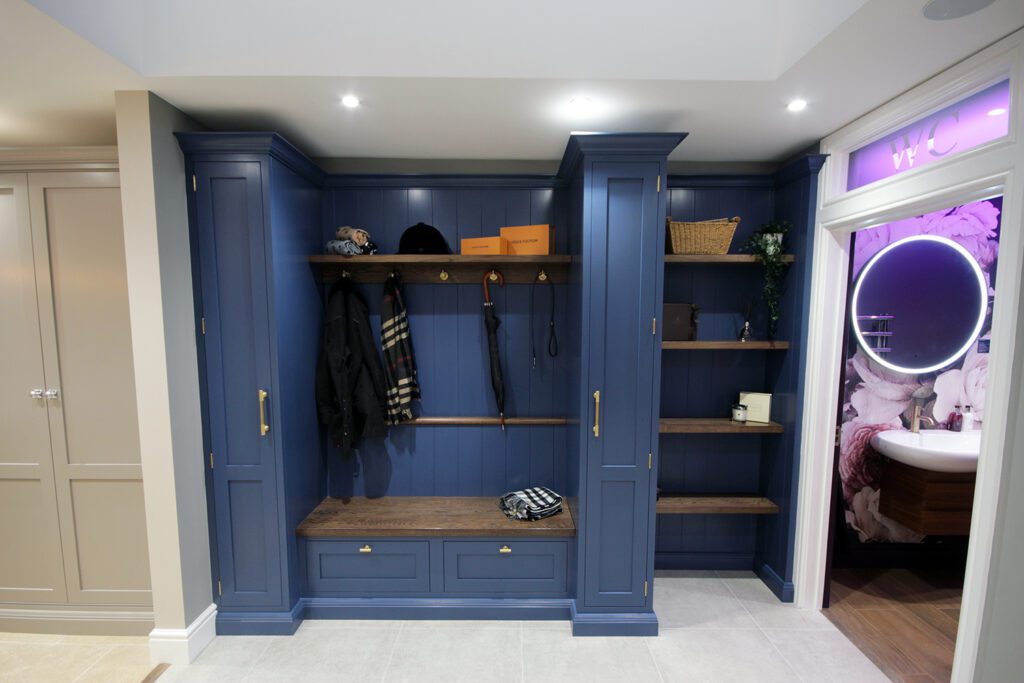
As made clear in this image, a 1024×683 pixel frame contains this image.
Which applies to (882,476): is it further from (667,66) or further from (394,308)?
(394,308)

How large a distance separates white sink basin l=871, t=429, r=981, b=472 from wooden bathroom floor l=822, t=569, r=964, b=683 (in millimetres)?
776

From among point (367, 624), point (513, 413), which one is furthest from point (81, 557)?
point (513, 413)

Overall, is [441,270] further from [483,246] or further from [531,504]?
[531,504]

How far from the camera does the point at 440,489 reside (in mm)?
2645

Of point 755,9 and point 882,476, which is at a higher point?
point 755,9

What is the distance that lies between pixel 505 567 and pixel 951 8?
2.74 m

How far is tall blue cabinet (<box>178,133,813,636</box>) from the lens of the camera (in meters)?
2.02

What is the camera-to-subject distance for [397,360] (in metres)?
2.49

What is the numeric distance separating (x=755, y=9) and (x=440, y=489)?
8.90 feet

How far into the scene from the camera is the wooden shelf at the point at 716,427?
2426 millimetres

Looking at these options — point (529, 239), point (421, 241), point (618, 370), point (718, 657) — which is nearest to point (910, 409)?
point (718, 657)

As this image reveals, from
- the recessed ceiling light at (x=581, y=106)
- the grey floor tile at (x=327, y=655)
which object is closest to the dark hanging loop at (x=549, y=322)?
the recessed ceiling light at (x=581, y=106)

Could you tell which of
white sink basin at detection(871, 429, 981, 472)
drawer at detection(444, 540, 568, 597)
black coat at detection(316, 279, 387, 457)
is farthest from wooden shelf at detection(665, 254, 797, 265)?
black coat at detection(316, 279, 387, 457)

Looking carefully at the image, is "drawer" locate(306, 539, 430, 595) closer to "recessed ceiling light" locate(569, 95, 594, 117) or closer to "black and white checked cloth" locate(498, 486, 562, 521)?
"black and white checked cloth" locate(498, 486, 562, 521)
